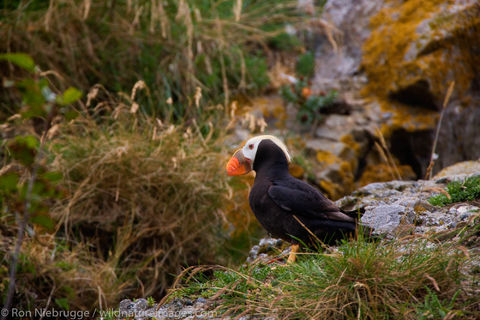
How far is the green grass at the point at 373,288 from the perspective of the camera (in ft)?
5.78

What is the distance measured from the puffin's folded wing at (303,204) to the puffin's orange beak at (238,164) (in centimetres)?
31

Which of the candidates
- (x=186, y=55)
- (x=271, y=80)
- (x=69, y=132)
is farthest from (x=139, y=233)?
(x=271, y=80)

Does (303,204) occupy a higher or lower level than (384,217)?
higher

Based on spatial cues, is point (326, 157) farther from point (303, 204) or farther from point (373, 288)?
point (373, 288)

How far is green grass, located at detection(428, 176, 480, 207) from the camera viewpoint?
9.37 feet

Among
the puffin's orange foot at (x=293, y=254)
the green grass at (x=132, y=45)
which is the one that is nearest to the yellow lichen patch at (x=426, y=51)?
the green grass at (x=132, y=45)

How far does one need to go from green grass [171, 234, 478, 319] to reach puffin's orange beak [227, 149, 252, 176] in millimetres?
889

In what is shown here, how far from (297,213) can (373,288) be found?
29.5 inches

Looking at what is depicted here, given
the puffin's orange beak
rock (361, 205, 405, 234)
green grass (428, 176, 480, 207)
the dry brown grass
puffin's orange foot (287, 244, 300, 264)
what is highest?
the puffin's orange beak

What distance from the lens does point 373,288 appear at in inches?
72.8

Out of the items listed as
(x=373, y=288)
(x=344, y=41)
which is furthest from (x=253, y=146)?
(x=344, y=41)

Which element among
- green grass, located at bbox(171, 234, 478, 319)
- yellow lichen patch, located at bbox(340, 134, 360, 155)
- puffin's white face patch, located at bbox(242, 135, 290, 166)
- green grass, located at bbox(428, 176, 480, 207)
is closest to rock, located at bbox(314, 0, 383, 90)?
yellow lichen patch, located at bbox(340, 134, 360, 155)

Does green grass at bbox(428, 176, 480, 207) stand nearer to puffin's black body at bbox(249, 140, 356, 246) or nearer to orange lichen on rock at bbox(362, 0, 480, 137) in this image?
puffin's black body at bbox(249, 140, 356, 246)

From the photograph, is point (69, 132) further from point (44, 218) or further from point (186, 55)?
point (44, 218)
